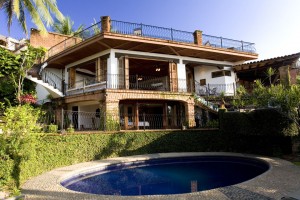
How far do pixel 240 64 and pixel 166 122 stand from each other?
8266 mm

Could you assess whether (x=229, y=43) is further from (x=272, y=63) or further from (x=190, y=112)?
(x=190, y=112)

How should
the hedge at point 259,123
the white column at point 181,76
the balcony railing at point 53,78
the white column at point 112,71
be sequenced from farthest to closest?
the balcony railing at point 53,78
the white column at point 181,76
the white column at point 112,71
the hedge at point 259,123

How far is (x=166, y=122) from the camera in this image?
17.3m

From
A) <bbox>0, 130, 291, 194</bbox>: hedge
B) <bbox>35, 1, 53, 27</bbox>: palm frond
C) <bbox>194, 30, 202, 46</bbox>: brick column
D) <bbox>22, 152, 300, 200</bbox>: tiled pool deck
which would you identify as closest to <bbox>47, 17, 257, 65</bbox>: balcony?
<bbox>194, 30, 202, 46</bbox>: brick column

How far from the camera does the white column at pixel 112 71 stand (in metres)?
15.5

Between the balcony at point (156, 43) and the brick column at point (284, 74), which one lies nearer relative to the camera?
the balcony at point (156, 43)

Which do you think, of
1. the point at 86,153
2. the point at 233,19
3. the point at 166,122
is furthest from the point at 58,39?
the point at 233,19

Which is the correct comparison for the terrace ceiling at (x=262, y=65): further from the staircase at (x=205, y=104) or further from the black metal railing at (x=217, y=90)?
the staircase at (x=205, y=104)

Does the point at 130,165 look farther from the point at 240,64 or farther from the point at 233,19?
the point at 240,64

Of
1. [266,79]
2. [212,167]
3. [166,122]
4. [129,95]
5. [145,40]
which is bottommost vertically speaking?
[212,167]

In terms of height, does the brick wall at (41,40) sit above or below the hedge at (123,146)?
above

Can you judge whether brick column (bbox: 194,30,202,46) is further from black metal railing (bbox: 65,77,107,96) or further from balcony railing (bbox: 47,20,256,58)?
black metal railing (bbox: 65,77,107,96)

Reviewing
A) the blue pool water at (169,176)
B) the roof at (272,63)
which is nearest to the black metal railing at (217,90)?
the roof at (272,63)

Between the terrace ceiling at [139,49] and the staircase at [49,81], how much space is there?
3.11ft
